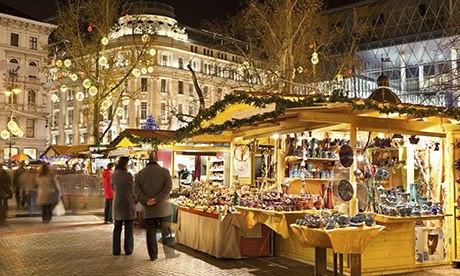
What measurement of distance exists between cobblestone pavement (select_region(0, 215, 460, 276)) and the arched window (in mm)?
42791

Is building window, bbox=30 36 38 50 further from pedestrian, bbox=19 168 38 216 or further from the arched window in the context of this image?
pedestrian, bbox=19 168 38 216

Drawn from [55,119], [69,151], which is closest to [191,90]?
[55,119]

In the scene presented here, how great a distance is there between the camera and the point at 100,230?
13938 millimetres

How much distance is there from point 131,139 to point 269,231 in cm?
708

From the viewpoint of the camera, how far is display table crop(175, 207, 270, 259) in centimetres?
988

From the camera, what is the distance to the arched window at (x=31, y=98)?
52500 millimetres

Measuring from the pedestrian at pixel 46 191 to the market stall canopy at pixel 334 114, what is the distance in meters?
7.24

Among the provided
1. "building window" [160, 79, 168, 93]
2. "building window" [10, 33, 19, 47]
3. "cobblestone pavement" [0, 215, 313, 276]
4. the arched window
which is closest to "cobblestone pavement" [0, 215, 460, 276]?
"cobblestone pavement" [0, 215, 313, 276]

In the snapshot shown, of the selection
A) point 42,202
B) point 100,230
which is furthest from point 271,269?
point 42,202

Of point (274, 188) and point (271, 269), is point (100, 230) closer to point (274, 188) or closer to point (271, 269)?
point (274, 188)

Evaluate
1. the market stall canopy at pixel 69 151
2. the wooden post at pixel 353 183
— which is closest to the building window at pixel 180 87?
the market stall canopy at pixel 69 151

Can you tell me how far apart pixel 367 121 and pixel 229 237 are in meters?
3.31

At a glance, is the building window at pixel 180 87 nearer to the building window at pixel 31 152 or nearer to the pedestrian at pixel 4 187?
the building window at pixel 31 152

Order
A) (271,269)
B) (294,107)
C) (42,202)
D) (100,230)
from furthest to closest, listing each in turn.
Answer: (42,202), (100,230), (271,269), (294,107)
